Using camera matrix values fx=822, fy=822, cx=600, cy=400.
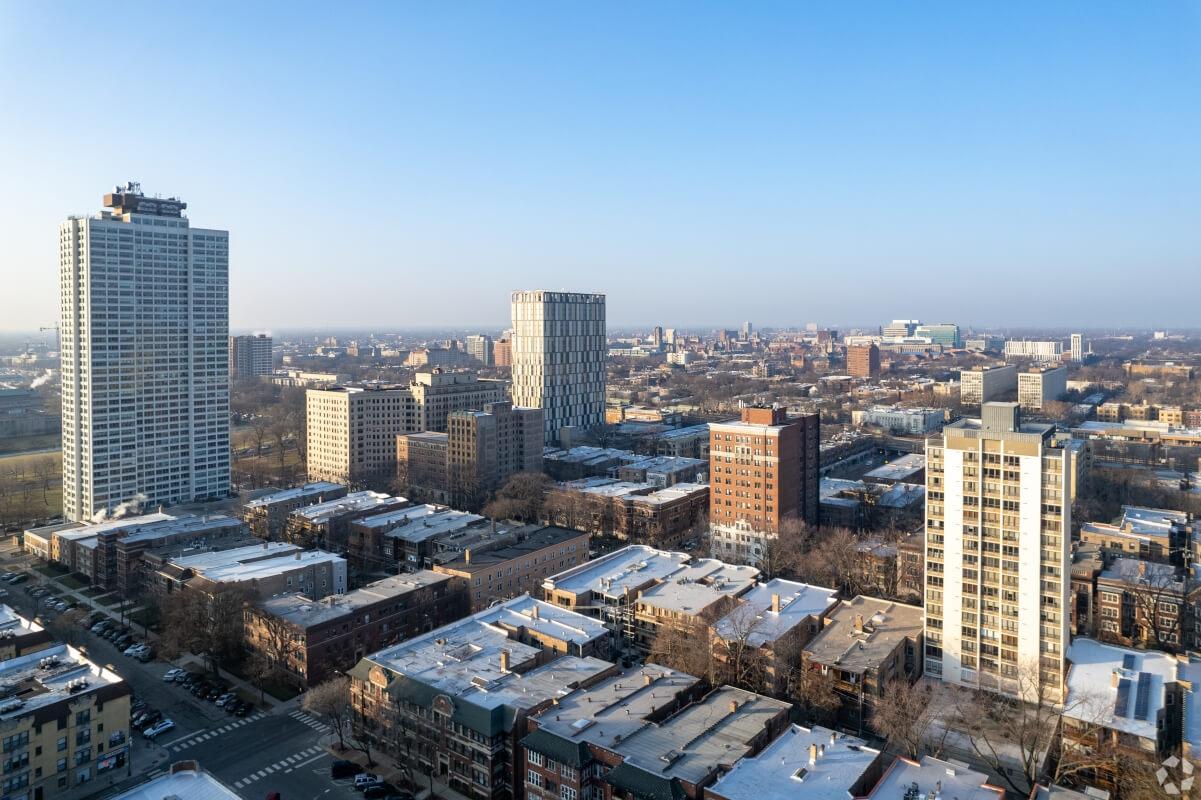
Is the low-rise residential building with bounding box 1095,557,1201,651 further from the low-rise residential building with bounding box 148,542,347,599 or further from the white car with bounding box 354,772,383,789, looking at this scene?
the low-rise residential building with bounding box 148,542,347,599

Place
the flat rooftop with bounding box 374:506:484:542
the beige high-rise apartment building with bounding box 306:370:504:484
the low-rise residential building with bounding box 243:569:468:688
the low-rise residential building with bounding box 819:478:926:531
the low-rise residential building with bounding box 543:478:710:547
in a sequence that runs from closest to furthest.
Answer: the low-rise residential building with bounding box 243:569:468:688, the flat rooftop with bounding box 374:506:484:542, the low-rise residential building with bounding box 543:478:710:547, the low-rise residential building with bounding box 819:478:926:531, the beige high-rise apartment building with bounding box 306:370:504:484

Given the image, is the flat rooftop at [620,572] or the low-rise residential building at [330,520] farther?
the low-rise residential building at [330,520]

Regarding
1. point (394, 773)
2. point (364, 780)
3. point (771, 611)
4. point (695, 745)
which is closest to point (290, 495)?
point (394, 773)

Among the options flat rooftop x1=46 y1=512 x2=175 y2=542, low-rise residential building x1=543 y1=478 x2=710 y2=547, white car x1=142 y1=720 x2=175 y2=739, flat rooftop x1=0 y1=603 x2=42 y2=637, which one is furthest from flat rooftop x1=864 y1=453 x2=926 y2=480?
flat rooftop x1=0 y1=603 x2=42 y2=637

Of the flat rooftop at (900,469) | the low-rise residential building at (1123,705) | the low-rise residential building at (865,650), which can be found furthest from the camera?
the flat rooftop at (900,469)

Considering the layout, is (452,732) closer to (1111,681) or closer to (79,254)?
(1111,681)

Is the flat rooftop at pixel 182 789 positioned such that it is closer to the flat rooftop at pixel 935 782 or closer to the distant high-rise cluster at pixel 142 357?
the flat rooftop at pixel 935 782

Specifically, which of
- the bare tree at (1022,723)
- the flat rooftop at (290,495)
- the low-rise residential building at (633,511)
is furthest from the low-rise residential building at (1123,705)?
the flat rooftop at (290,495)

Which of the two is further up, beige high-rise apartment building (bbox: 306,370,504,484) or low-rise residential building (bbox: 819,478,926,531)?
beige high-rise apartment building (bbox: 306,370,504,484)
